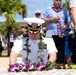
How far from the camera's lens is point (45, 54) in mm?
6715

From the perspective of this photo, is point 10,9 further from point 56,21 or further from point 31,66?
point 31,66

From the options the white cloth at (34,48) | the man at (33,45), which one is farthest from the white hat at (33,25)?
the white cloth at (34,48)

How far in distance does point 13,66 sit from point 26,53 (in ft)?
1.85

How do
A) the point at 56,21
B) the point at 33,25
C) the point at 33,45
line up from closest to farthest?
the point at 33,25 < the point at 33,45 < the point at 56,21

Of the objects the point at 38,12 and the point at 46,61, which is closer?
the point at 46,61

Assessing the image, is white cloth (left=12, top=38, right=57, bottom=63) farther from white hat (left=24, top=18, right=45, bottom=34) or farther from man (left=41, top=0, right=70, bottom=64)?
man (left=41, top=0, right=70, bottom=64)

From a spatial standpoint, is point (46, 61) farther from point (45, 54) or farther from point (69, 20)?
point (69, 20)

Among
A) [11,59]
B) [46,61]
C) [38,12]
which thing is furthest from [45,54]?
[38,12]

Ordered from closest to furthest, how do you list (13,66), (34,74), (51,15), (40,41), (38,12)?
(34,74), (13,66), (40,41), (51,15), (38,12)

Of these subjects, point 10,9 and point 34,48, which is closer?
point 34,48

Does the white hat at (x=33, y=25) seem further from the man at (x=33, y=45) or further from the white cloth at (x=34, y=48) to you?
the white cloth at (x=34, y=48)

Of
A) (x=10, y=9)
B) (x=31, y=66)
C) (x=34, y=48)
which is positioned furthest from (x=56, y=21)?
(x=10, y=9)

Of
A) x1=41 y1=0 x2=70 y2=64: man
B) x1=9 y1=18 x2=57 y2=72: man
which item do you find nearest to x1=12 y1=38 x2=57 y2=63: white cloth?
x1=9 y1=18 x2=57 y2=72: man

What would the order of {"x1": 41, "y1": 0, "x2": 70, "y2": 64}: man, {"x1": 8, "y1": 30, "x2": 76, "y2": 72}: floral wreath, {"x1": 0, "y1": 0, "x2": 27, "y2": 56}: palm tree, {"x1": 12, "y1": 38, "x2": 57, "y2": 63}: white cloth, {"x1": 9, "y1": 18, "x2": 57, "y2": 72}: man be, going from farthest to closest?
{"x1": 0, "y1": 0, "x2": 27, "y2": 56}: palm tree
{"x1": 41, "y1": 0, "x2": 70, "y2": 64}: man
{"x1": 12, "y1": 38, "x2": 57, "y2": 63}: white cloth
{"x1": 9, "y1": 18, "x2": 57, "y2": 72}: man
{"x1": 8, "y1": 30, "x2": 76, "y2": 72}: floral wreath
